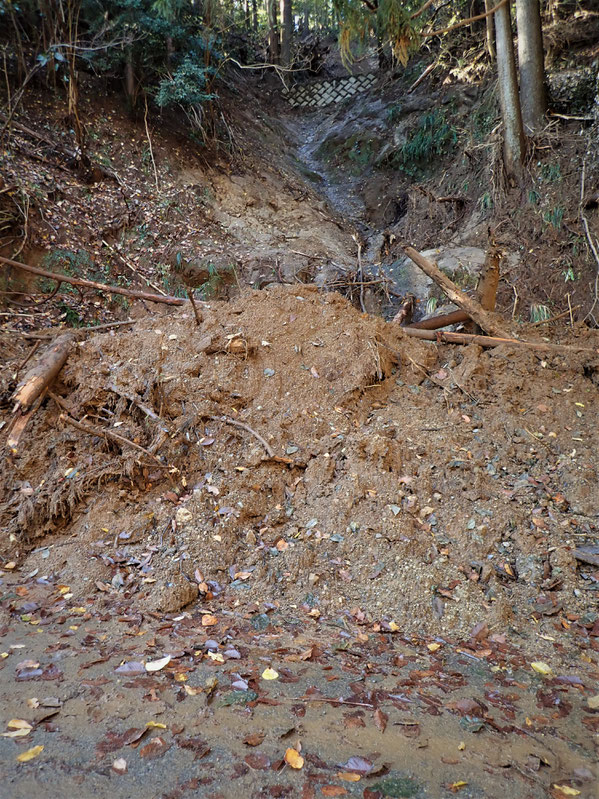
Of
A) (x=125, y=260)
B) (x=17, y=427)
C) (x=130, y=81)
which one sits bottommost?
(x=17, y=427)

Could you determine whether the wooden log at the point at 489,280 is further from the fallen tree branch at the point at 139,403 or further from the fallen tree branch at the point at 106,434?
the fallen tree branch at the point at 106,434

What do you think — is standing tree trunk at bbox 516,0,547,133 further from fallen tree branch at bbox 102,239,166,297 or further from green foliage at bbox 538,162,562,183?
fallen tree branch at bbox 102,239,166,297

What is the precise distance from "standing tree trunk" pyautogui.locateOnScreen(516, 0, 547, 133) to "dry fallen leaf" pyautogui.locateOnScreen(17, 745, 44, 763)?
10.5 m

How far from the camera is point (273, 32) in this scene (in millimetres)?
15789

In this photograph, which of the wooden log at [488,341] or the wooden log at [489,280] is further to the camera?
the wooden log at [489,280]

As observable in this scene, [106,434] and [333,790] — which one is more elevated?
[106,434]

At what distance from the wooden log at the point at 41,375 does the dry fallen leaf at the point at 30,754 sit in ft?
8.72

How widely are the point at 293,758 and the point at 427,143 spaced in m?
12.9

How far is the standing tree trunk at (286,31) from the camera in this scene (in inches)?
636

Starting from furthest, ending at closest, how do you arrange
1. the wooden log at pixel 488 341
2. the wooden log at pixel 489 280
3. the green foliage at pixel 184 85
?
the green foliage at pixel 184 85, the wooden log at pixel 489 280, the wooden log at pixel 488 341

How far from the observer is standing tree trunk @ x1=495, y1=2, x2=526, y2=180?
332 inches

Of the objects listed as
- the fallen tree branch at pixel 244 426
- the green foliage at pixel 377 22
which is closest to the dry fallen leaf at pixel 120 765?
the fallen tree branch at pixel 244 426

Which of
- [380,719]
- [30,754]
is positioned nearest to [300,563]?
[380,719]

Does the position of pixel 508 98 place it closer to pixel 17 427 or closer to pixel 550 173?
pixel 550 173
